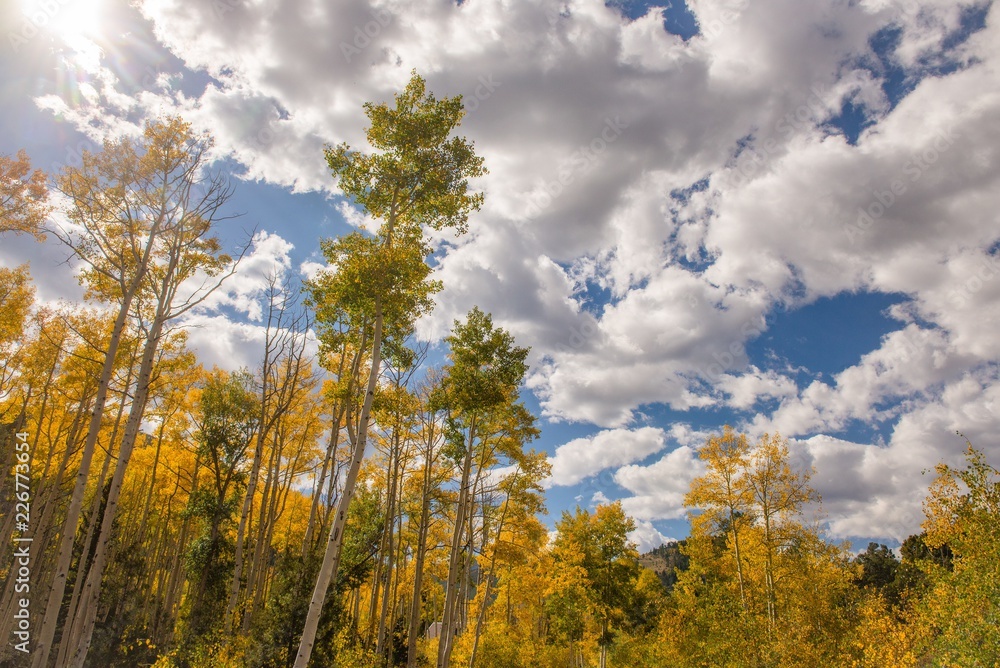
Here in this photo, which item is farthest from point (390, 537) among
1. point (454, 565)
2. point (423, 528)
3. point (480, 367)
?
point (480, 367)

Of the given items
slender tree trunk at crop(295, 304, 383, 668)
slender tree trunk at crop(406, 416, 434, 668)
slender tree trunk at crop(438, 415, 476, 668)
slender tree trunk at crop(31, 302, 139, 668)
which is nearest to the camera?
slender tree trunk at crop(31, 302, 139, 668)

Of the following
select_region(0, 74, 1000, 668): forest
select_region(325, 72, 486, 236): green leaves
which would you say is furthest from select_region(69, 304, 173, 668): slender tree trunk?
select_region(325, 72, 486, 236): green leaves

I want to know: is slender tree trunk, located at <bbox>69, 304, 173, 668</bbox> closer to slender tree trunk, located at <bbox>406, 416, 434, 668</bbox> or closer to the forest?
the forest

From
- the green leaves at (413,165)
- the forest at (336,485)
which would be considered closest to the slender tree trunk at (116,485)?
the forest at (336,485)

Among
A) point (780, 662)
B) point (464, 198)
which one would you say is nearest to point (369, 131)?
point (464, 198)

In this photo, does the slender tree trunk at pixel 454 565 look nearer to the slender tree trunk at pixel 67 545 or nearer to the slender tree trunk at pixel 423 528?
the slender tree trunk at pixel 423 528

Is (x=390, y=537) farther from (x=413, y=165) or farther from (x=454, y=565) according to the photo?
(x=413, y=165)

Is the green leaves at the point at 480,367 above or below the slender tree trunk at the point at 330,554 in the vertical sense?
above

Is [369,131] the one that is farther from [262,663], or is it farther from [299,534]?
[299,534]

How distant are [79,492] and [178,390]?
32.6ft

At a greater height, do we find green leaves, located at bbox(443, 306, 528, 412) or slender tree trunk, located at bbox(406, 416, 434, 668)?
green leaves, located at bbox(443, 306, 528, 412)

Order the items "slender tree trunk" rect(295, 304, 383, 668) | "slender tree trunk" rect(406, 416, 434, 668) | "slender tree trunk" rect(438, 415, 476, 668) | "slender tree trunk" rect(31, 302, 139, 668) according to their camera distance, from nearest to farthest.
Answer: "slender tree trunk" rect(31, 302, 139, 668) → "slender tree trunk" rect(295, 304, 383, 668) → "slender tree trunk" rect(438, 415, 476, 668) → "slender tree trunk" rect(406, 416, 434, 668)

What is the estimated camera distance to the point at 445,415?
51.0 ft

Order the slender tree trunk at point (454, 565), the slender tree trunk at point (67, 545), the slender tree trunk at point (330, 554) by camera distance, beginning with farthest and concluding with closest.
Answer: the slender tree trunk at point (454, 565)
the slender tree trunk at point (330, 554)
the slender tree trunk at point (67, 545)
